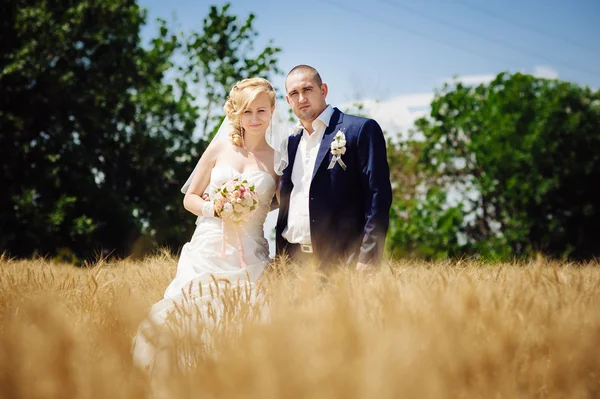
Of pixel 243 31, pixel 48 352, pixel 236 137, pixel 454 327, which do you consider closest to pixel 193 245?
pixel 236 137

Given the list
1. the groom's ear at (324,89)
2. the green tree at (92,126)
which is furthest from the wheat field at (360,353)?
the green tree at (92,126)

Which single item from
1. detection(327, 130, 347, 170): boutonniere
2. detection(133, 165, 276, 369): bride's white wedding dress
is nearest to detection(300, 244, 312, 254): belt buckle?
detection(133, 165, 276, 369): bride's white wedding dress

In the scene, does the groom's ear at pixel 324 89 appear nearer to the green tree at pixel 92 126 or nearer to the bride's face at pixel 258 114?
the bride's face at pixel 258 114

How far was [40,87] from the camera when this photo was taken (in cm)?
1653

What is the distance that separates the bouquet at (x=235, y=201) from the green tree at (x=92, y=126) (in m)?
11.9

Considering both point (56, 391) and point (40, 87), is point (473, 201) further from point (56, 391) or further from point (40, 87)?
point (56, 391)

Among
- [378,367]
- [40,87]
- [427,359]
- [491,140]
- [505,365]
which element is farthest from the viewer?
[491,140]

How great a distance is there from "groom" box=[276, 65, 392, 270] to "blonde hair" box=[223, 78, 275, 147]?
302 mm

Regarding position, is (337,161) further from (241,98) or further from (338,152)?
(241,98)

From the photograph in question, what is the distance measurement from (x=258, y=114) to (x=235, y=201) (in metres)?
0.86

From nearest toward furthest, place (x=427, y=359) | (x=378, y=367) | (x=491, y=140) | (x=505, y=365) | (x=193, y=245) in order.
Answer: (x=378, y=367) < (x=427, y=359) < (x=505, y=365) < (x=193, y=245) < (x=491, y=140)

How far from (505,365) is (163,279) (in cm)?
369

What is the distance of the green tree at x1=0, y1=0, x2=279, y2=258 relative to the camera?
51.3ft

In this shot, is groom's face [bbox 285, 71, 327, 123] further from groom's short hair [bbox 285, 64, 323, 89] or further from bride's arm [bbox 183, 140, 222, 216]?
bride's arm [bbox 183, 140, 222, 216]
